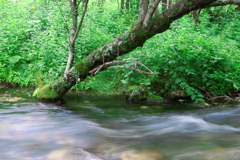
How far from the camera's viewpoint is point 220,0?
5062 mm

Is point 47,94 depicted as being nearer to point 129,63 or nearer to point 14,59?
point 129,63

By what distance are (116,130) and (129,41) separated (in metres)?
2.05

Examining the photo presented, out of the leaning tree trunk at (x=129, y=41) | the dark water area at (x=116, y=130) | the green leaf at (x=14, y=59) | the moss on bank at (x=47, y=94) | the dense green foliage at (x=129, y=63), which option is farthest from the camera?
the green leaf at (x=14, y=59)

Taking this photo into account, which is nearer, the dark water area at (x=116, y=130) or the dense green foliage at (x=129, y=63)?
the dark water area at (x=116, y=130)

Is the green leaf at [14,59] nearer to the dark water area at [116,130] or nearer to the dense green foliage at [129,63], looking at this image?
the dense green foliage at [129,63]

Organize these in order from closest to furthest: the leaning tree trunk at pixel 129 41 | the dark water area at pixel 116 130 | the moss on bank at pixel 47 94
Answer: the dark water area at pixel 116 130
the leaning tree trunk at pixel 129 41
the moss on bank at pixel 47 94

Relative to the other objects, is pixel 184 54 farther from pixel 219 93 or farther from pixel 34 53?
pixel 34 53

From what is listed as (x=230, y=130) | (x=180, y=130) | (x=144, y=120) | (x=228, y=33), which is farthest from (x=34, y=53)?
(x=228, y=33)

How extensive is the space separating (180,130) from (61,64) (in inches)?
158

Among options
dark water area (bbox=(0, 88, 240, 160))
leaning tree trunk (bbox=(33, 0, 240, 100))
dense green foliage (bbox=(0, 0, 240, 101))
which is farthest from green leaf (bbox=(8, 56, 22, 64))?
leaning tree trunk (bbox=(33, 0, 240, 100))

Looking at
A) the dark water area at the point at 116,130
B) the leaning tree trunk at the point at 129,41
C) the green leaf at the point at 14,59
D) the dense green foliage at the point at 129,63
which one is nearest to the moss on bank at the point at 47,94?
the leaning tree trunk at the point at 129,41

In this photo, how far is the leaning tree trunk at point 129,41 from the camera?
4666 mm

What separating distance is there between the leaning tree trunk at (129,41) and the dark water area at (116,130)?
1.32ft

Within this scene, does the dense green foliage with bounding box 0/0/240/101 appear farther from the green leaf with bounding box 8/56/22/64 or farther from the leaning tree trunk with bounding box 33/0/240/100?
the leaning tree trunk with bounding box 33/0/240/100
